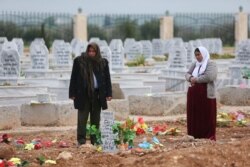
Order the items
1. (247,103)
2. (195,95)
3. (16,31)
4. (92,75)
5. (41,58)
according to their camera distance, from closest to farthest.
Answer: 1. (92,75)
2. (195,95)
3. (247,103)
4. (41,58)
5. (16,31)

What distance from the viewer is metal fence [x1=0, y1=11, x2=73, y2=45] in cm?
3812

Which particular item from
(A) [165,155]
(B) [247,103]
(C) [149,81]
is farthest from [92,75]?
(C) [149,81]

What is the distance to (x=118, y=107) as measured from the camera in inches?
532

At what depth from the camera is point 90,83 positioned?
31.9 feet

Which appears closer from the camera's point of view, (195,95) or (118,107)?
(195,95)

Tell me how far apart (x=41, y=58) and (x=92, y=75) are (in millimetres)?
10634

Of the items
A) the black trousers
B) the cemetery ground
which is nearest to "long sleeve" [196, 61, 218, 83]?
the cemetery ground

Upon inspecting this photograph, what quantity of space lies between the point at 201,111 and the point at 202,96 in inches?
8.4

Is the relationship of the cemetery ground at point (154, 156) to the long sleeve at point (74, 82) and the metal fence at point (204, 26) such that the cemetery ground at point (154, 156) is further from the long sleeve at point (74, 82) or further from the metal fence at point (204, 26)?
the metal fence at point (204, 26)

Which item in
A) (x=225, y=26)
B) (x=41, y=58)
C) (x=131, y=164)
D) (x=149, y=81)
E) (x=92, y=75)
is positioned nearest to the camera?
(x=131, y=164)

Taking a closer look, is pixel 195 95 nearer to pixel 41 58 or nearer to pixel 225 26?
pixel 41 58

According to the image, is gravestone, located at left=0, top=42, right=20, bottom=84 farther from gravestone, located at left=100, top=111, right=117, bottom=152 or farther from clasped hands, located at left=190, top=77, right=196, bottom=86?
gravestone, located at left=100, top=111, right=117, bottom=152

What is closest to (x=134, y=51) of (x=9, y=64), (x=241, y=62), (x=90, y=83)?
(x=241, y=62)

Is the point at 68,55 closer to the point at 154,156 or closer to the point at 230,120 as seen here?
the point at 230,120
